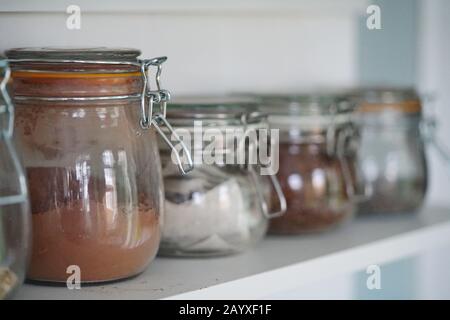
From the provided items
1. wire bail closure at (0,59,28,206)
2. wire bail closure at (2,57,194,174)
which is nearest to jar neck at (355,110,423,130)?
wire bail closure at (2,57,194,174)

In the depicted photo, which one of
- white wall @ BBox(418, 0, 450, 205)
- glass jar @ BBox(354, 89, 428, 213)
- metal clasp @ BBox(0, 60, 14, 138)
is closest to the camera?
metal clasp @ BBox(0, 60, 14, 138)

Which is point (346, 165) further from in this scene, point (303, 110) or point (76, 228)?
point (76, 228)

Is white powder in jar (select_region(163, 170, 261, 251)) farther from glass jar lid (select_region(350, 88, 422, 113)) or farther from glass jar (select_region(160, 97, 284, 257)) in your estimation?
glass jar lid (select_region(350, 88, 422, 113))

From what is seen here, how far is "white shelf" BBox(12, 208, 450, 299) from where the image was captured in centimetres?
66

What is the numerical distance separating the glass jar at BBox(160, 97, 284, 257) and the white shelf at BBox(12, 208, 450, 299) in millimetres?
21

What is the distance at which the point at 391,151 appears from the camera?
3.16ft

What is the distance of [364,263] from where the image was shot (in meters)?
0.83

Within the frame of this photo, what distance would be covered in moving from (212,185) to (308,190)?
14cm

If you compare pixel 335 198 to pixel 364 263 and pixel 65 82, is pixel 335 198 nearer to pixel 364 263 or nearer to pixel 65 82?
pixel 364 263

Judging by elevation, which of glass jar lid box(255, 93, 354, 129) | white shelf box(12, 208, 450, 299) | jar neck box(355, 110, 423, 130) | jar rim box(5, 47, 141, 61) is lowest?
white shelf box(12, 208, 450, 299)

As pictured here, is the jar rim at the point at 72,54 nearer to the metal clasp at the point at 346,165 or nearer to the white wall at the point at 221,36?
the white wall at the point at 221,36

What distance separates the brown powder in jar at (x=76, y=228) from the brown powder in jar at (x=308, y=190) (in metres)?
0.23

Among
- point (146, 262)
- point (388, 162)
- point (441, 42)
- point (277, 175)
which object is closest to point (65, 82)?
point (146, 262)

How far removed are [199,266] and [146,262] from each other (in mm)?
73
